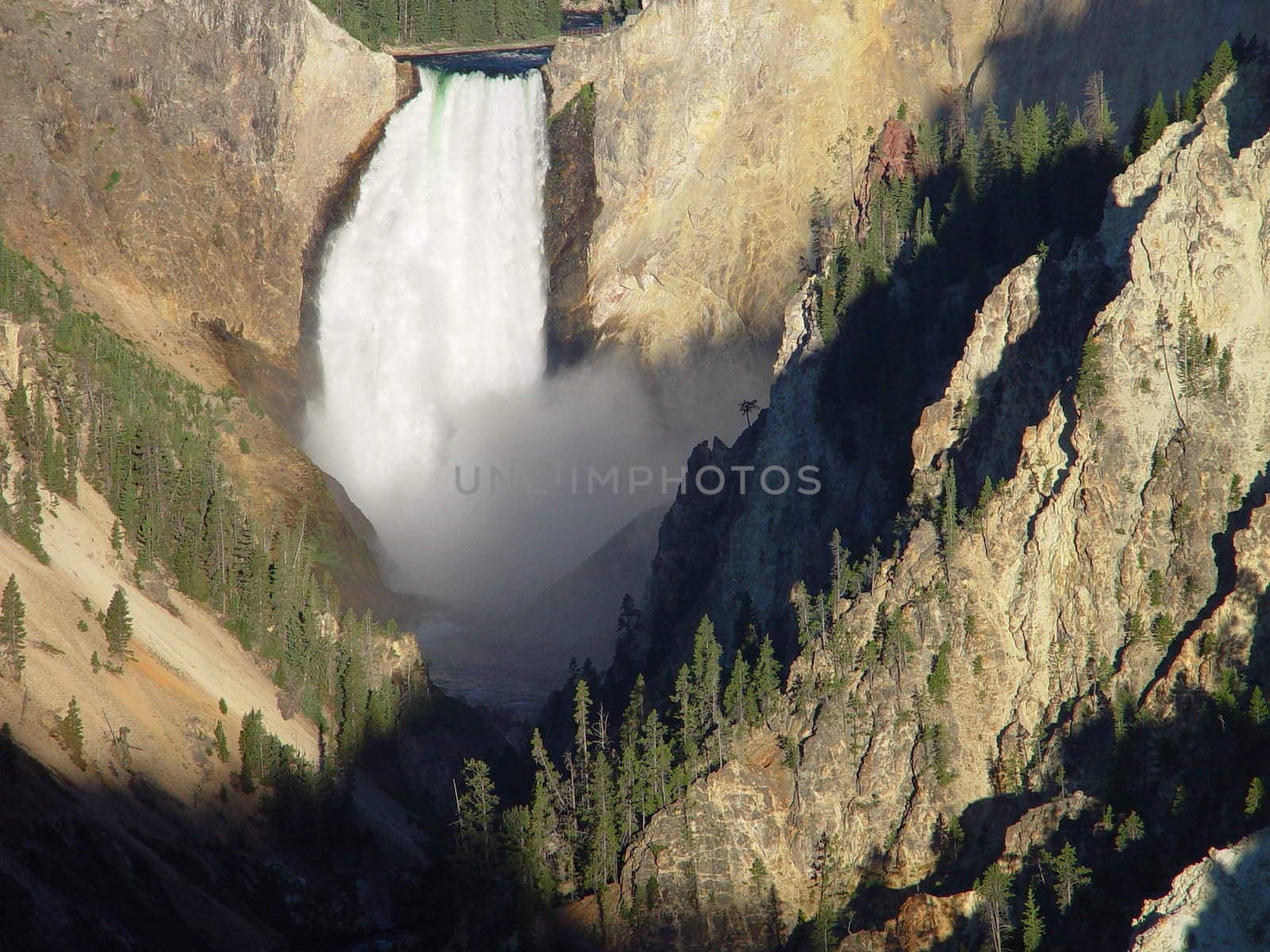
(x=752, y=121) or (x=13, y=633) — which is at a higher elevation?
(x=752, y=121)

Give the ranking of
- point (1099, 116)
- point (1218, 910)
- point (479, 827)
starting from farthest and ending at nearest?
point (1099, 116) < point (479, 827) < point (1218, 910)

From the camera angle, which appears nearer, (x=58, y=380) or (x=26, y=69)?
(x=58, y=380)

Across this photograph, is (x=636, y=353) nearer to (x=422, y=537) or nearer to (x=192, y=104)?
(x=422, y=537)

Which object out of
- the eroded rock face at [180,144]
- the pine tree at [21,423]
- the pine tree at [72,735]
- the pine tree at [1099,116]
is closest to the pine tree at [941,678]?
the pine tree at [1099,116]

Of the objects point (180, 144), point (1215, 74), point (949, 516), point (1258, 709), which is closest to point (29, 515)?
point (180, 144)

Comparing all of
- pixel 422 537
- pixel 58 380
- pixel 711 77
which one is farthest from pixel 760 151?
pixel 58 380

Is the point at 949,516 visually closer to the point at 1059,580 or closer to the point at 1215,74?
the point at 1059,580

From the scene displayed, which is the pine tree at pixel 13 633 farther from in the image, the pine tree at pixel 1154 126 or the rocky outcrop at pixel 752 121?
the pine tree at pixel 1154 126
